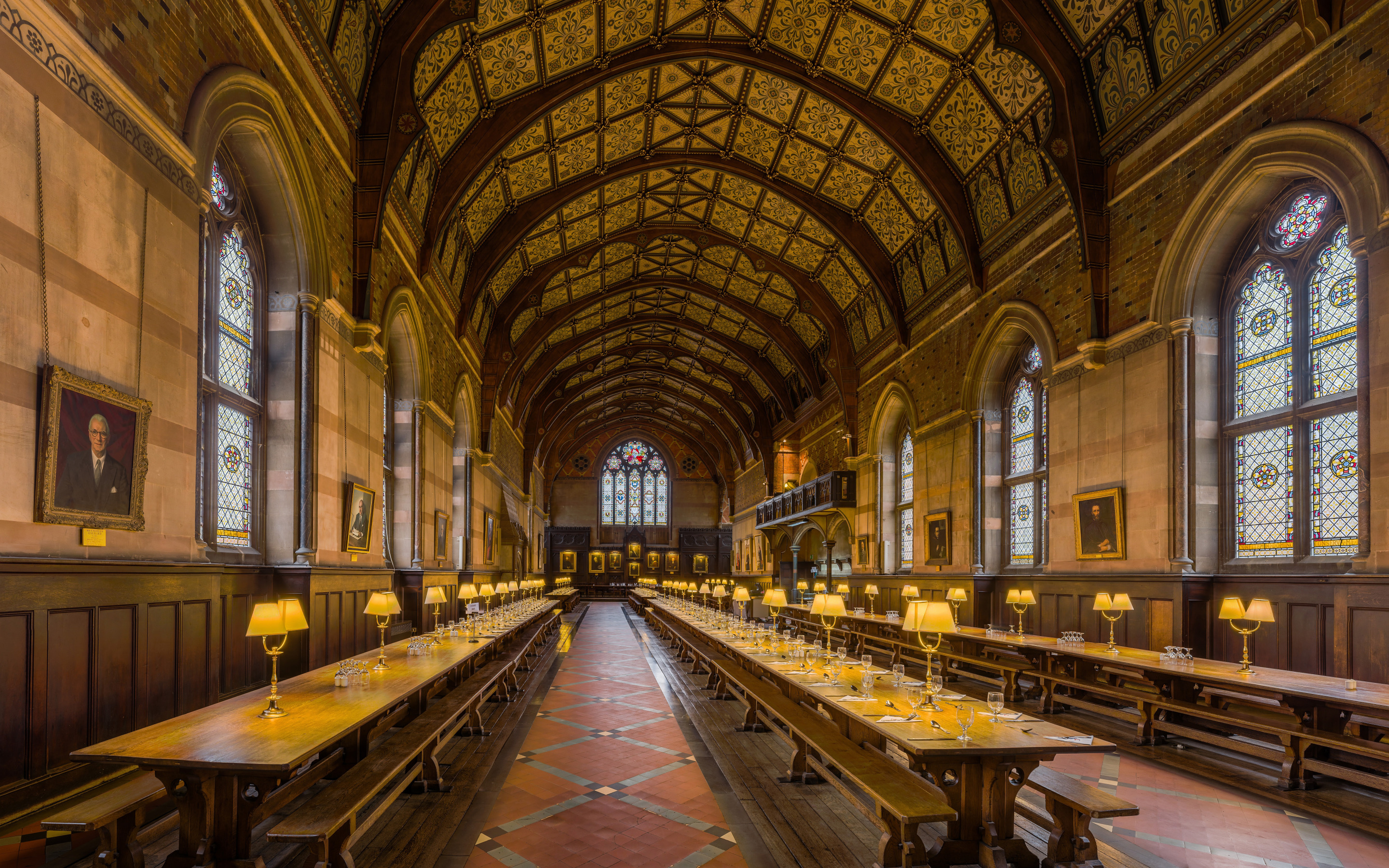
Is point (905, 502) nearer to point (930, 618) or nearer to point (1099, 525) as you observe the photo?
point (1099, 525)

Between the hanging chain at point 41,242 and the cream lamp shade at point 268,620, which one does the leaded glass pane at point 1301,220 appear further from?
the hanging chain at point 41,242

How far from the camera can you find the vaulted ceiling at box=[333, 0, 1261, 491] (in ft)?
35.7

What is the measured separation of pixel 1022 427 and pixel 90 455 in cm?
1360

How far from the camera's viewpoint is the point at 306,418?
29.7 ft

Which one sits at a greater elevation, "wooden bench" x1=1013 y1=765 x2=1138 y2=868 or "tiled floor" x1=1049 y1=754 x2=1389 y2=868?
"wooden bench" x1=1013 y1=765 x2=1138 y2=868

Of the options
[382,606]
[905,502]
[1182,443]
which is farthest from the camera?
[905,502]

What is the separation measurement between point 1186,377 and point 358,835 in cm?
984

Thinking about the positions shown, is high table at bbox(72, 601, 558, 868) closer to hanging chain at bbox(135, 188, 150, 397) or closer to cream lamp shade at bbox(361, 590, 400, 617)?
cream lamp shade at bbox(361, 590, 400, 617)

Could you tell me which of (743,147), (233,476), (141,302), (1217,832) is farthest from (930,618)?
(743,147)

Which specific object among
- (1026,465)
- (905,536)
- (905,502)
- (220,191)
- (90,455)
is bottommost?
(905,536)

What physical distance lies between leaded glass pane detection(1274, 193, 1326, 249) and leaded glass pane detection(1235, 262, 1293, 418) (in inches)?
13.7

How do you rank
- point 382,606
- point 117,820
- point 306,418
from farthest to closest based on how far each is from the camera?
point 306,418
point 382,606
point 117,820

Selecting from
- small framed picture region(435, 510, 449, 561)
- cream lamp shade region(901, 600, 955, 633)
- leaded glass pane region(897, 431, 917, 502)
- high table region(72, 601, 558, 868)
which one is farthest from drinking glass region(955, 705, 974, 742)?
leaded glass pane region(897, 431, 917, 502)

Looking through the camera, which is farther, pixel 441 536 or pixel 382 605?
pixel 441 536
